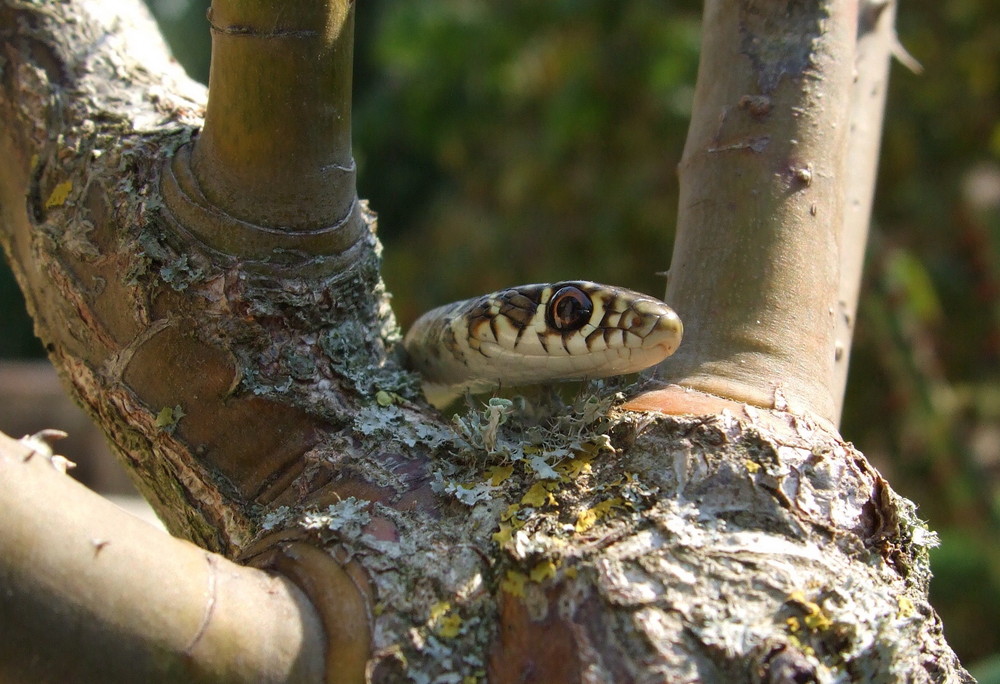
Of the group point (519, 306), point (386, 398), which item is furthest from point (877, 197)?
point (386, 398)

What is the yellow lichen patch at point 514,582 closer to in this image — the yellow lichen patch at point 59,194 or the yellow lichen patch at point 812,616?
the yellow lichen patch at point 812,616

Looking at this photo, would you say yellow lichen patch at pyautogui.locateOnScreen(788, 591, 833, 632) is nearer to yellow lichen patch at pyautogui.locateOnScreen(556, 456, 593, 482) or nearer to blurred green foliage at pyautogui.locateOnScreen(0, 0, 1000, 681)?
yellow lichen patch at pyautogui.locateOnScreen(556, 456, 593, 482)

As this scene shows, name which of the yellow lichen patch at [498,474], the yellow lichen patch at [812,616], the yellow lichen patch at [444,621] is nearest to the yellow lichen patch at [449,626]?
the yellow lichen patch at [444,621]

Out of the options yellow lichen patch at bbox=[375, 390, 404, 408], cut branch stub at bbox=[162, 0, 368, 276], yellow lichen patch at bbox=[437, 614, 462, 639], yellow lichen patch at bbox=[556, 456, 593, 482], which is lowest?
yellow lichen patch at bbox=[437, 614, 462, 639]

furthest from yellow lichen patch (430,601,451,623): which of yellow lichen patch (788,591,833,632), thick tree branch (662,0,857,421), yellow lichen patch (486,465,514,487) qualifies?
thick tree branch (662,0,857,421)

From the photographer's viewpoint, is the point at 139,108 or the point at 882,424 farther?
the point at 882,424

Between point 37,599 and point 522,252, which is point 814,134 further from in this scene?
point 522,252

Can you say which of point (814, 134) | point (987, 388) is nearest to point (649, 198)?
point (987, 388)
